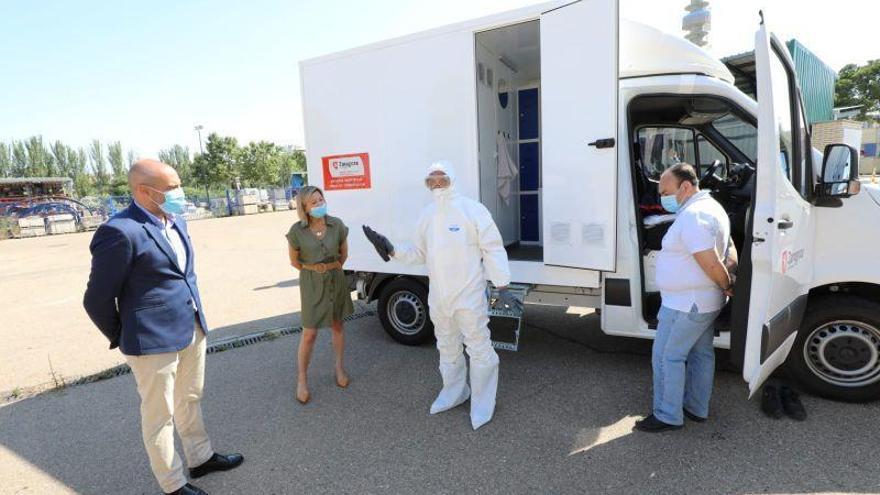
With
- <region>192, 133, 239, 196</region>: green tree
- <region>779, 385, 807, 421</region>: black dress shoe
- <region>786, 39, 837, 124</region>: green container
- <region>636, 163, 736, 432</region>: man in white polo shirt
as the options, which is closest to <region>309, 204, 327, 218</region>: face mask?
<region>636, 163, 736, 432</region>: man in white polo shirt

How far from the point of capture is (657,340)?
10.1ft

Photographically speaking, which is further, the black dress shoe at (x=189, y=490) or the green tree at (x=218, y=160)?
the green tree at (x=218, y=160)

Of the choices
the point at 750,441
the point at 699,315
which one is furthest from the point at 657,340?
the point at 750,441

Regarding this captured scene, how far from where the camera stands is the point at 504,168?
4.95m

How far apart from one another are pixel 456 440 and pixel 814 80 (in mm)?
11049

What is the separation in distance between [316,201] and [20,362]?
4.35m

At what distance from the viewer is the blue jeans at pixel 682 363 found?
285 cm

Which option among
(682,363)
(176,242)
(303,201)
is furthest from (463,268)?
(176,242)

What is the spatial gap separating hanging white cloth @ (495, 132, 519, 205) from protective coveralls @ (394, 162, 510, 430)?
5.68 ft

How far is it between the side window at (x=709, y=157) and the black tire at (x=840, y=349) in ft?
4.71

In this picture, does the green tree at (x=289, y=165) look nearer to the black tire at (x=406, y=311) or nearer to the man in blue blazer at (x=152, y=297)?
the black tire at (x=406, y=311)

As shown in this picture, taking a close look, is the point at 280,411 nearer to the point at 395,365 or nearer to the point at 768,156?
the point at 395,365

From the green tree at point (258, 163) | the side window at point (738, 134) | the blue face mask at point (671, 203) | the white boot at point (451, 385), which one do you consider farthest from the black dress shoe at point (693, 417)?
the green tree at point (258, 163)

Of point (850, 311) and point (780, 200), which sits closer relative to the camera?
point (780, 200)
